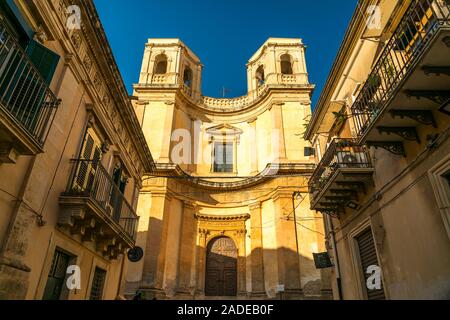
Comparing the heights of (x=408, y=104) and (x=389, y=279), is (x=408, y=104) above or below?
above

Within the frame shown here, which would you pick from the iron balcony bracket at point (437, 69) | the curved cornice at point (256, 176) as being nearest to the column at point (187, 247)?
the curved cornice at point (256, 176)

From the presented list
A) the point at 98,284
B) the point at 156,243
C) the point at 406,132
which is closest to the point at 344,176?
the point at 406,132

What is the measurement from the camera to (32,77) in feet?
17.2

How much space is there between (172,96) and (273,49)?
376 inches

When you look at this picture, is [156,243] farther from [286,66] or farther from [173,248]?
[286,66]

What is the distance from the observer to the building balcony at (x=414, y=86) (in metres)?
4.71

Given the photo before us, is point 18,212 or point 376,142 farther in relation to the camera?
point 376,142

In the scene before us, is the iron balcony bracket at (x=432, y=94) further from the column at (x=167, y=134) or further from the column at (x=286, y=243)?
the column at (x=167, y=134)

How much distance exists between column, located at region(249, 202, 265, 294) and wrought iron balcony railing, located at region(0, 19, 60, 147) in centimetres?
1532

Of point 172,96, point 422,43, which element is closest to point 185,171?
point 172,96

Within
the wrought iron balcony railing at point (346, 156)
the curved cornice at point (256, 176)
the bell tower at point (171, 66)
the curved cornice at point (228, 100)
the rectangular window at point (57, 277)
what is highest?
the bell tower at point (171, 66)

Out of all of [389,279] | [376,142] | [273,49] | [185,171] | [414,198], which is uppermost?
[273,49]

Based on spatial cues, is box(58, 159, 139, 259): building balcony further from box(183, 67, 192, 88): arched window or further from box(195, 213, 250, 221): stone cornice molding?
box(183, 67, 192, 88): arched window
